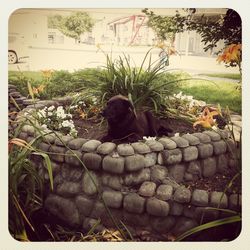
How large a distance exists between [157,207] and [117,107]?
491 mm

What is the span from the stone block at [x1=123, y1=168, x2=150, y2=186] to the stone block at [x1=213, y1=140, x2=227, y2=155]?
0.33 metres

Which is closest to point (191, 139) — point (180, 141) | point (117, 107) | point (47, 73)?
point (180, 141)

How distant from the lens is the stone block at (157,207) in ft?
6.98

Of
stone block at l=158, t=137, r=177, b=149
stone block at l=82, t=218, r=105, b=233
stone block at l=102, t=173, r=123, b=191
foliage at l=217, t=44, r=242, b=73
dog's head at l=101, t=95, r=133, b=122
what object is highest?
foliage at l=217, t=44, r=242, b=73

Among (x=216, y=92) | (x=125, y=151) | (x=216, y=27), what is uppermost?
(x=216, y=27)

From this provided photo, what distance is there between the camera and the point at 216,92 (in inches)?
85.5

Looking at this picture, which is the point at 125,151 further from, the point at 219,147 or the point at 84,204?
the point at 219,147

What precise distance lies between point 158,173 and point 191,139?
8.8 inches

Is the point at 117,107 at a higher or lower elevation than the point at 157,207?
higher

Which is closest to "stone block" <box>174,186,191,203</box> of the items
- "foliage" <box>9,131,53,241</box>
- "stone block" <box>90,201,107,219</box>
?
"stone block" <box>90,201,107,219</box>

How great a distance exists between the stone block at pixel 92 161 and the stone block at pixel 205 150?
0.47 m

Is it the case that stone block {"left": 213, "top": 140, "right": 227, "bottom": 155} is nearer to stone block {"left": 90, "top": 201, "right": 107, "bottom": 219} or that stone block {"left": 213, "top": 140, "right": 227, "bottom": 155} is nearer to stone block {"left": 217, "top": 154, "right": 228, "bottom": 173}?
stone block {"left": 217, "top": 154, "right": 228, "bottom": 173}

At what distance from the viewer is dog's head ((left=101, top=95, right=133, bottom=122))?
7.03ft

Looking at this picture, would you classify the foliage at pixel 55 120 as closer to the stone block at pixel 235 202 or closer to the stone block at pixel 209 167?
the stone block at pixel 209 167
